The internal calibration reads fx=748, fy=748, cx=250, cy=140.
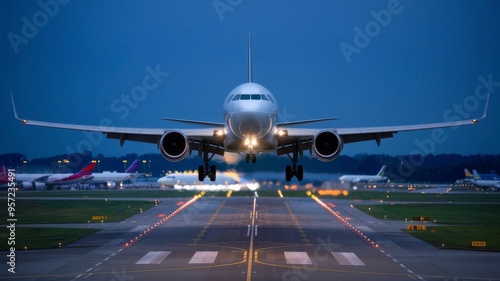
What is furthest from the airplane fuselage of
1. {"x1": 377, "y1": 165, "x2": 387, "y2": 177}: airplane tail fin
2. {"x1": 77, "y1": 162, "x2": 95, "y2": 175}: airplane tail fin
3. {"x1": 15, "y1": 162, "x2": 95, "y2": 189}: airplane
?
{"x1": 377, "y1": 165, "x2": 387, "y2": 177}: airplane tail fin

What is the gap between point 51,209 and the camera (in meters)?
98.4

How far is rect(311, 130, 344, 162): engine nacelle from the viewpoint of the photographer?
46.8 m

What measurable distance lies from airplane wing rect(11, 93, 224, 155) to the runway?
319 inches

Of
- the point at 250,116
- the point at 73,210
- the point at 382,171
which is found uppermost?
the point at 382,171

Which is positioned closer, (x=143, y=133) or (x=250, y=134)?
(x=250, y=134)

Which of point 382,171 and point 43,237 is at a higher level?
point 382,171

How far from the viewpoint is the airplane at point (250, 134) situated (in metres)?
43.5

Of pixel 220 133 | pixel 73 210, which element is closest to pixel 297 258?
pixel 220 133

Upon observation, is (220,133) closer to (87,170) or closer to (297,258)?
(297,258)

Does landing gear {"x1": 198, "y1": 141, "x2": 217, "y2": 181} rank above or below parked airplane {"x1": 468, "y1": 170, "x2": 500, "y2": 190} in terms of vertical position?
below

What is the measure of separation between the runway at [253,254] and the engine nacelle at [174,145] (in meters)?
7.11

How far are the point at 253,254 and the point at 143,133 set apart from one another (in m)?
12.3

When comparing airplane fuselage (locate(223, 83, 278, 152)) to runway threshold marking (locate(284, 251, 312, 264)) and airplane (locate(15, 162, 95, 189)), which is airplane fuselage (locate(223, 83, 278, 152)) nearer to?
runway threshold marking (locate(284, 251, 312, 264))

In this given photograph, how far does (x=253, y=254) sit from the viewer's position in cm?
5406
